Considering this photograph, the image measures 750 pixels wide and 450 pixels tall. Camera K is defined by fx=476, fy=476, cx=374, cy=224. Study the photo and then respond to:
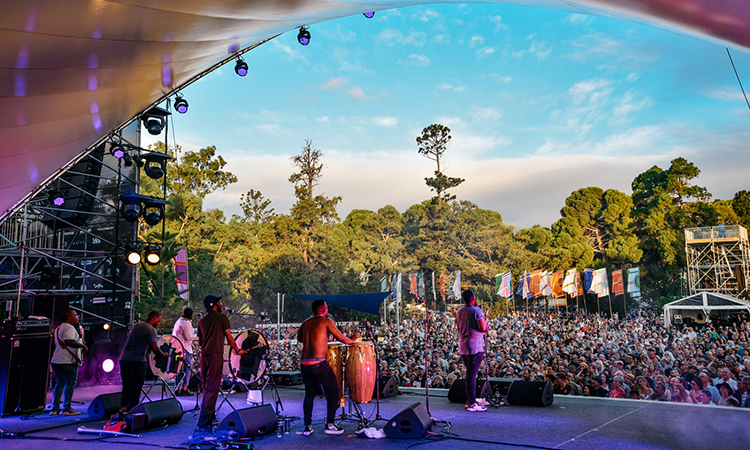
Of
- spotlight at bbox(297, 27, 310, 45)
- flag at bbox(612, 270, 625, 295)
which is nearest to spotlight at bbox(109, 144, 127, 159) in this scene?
spotlight at bbox(297, 27, 310, 45)

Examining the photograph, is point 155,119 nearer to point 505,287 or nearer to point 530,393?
point 530,393

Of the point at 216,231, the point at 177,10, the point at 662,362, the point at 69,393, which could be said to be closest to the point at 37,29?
the point at 177,10

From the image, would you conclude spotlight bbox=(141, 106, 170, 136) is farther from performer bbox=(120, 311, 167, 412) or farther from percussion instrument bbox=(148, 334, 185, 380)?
performer bbox=(120, 311, 167, 412)

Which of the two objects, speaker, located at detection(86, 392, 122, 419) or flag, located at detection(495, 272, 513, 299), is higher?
flag, located at detection(495, 272, 513, 299)

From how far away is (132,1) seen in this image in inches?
139

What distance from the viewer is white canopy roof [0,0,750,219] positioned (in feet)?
7.21

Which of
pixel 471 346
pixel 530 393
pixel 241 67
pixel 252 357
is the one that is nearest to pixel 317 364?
pixel 252 357

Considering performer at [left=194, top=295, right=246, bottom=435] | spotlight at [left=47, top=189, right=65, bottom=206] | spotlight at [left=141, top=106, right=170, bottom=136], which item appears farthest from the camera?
spotlight at [left=47, top=189, right=65, bottom=206]

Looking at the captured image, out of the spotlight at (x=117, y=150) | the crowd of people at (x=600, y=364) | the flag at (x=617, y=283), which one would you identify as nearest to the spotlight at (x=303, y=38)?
the spotlight at (x=117, y=150)

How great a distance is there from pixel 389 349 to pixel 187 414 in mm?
8163

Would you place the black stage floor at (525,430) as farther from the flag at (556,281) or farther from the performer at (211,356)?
the flag at (556,281)

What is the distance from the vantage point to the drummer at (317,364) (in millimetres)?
5102

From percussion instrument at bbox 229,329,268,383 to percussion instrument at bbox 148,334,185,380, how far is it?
4.00ft

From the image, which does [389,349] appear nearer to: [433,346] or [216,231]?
[433,346]
